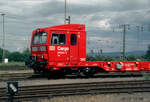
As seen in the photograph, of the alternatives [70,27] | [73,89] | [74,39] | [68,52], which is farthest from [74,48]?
[73,89]

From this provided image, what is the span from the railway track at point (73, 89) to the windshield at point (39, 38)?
14.6 feet

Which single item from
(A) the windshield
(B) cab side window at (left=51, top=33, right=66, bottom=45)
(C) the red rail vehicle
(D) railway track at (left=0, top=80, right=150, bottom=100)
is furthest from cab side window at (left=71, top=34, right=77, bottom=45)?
(D) railway track at (left=0, top=80, right=150, bottom=100)

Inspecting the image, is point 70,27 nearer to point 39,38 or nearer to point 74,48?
point 74,48

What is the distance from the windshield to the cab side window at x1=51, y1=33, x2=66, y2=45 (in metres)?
0.60

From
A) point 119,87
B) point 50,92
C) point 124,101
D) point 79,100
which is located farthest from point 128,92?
point 50,92

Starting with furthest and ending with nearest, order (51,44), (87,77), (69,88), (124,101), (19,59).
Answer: (19,59), (87,77), (51,44), (69,88), (124,101)

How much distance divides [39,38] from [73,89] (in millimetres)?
5795

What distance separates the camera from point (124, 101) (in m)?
8.90

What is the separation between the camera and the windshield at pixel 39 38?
14.2 metres

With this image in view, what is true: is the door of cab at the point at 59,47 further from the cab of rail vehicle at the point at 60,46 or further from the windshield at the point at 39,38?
the windshield at the point at 39,38

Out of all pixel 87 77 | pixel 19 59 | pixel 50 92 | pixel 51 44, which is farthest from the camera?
pixel 19 59

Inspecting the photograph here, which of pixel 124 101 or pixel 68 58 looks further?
pixel 68 58

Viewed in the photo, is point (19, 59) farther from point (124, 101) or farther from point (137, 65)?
point (124, 101)

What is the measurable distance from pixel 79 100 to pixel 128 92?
2.84m
